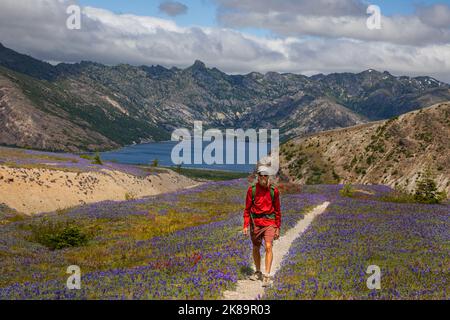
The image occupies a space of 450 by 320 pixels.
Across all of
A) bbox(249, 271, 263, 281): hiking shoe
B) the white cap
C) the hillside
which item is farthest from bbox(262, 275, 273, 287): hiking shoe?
the hillside

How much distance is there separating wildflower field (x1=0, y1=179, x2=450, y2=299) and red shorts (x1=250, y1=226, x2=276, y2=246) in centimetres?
110

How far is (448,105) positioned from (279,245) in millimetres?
75594

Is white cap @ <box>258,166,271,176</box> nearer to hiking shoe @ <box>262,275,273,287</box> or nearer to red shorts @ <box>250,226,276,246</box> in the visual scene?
red shorts @ <box>250,226,276,246</box>

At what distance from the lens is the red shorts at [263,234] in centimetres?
1284

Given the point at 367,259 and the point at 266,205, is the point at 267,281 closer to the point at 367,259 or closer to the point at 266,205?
the point at 266,205

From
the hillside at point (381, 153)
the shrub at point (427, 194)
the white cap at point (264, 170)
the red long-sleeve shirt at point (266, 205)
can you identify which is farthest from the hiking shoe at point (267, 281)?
the hillside at point (381, 153)

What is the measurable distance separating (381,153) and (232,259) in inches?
2753

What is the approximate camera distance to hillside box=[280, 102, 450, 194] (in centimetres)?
6894

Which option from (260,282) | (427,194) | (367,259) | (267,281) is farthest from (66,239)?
(427,194)

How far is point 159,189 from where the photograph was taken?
8894 cm

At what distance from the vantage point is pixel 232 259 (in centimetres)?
1461

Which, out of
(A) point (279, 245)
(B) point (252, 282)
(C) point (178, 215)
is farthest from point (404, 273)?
(C) point (178, 215)
